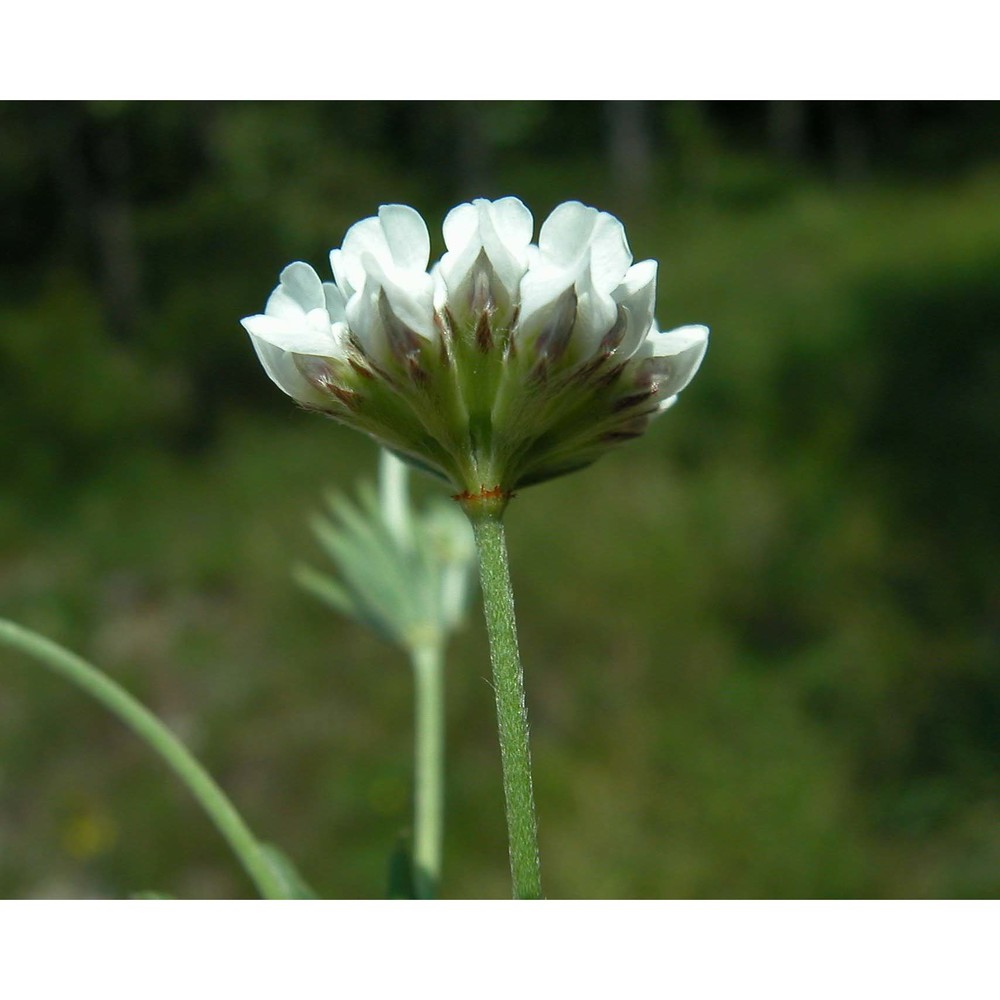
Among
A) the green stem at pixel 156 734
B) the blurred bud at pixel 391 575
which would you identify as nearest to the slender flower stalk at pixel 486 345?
the green stem at pixel 156 734

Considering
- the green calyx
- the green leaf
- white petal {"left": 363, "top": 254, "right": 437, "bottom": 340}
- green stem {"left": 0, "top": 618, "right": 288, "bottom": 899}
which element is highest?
white petal {"left": 363, "top": 254, "right": 437, "bottom": 340}

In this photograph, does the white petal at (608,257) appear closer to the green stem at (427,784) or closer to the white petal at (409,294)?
the white petal at (409,294)

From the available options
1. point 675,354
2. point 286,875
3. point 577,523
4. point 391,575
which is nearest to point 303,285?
point 675,354

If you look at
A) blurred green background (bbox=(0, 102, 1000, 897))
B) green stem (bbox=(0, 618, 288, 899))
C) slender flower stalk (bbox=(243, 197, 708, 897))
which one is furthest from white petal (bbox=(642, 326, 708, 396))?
blurred green background (bbox=(0, 102, 1000, 897))

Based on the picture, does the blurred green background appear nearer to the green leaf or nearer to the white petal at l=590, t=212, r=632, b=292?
the green leaf
